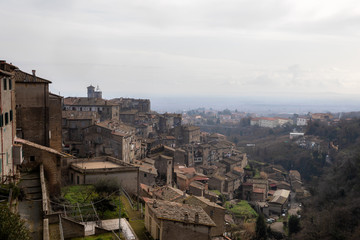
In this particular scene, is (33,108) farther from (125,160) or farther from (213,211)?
(213,211)

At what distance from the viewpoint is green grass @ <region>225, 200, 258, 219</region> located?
1665 inches

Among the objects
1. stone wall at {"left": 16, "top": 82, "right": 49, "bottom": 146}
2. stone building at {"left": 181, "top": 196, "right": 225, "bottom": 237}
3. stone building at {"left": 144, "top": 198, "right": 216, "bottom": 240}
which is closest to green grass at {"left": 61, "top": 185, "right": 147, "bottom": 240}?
stone building at {"left": 144, "top": 198, "right": 216, "bottom": 240}

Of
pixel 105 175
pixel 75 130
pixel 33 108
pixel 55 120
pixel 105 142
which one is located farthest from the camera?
pixel 75 130

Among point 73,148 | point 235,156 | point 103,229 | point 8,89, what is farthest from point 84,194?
point 235,156

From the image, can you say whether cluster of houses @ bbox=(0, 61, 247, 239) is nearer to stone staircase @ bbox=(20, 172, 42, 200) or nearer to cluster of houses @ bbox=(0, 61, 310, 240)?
cluster of houses @ bbox=(0, 61, 310, 240)

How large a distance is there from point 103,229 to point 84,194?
4.42m

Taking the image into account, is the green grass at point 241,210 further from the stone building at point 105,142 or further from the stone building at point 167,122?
the stone building at point 167,122

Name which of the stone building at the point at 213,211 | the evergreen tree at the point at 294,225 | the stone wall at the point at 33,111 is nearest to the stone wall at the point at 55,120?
the stone wall at the point at 33,111

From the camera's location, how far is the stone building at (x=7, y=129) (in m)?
13.6

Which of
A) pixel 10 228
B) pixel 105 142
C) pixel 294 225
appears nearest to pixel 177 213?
pixel 10 228

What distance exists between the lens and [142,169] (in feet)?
105

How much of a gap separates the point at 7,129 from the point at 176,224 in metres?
9.08

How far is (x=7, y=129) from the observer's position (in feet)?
48.6

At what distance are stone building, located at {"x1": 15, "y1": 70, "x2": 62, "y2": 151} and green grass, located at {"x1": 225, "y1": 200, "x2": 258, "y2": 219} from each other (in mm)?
28108
